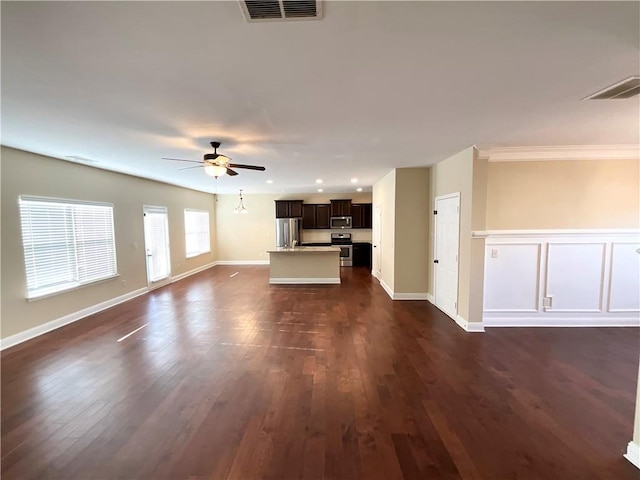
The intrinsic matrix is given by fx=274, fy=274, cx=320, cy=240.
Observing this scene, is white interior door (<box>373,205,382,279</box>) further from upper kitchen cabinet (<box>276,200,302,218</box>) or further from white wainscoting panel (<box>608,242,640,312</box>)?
white wainscoting panel (<box>608,242,640,312</box>)

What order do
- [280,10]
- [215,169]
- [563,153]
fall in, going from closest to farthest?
[280,10]
[215,169]
[563,153]

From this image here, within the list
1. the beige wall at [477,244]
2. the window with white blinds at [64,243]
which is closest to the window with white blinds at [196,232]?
the window with white blinds at [64,243]

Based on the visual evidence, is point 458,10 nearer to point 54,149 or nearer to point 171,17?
point 171,17

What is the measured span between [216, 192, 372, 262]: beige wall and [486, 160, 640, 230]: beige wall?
6.12m


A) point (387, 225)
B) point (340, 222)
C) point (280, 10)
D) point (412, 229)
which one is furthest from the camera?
point (340, 222)

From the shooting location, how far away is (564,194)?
401 centimetres

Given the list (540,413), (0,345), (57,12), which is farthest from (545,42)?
(0,345)

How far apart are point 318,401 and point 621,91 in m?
3.59

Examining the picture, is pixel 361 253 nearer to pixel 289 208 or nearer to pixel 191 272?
pixel 289 208

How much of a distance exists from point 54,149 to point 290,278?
16.6 feet

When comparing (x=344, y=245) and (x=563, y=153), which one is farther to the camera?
(x=344, y=245)

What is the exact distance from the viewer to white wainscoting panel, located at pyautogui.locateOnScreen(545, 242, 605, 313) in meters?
4.01

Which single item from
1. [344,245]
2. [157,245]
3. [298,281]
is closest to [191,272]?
[157,245]

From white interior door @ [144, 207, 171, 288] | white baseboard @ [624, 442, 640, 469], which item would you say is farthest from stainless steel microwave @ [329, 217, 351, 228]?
white baseboard @ [624, 442, 640, 469]
